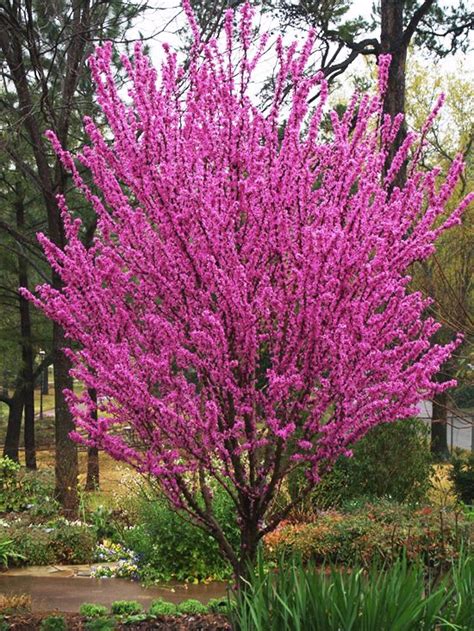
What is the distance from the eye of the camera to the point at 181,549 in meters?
8.27

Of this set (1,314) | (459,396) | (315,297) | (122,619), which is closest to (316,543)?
(122,619)

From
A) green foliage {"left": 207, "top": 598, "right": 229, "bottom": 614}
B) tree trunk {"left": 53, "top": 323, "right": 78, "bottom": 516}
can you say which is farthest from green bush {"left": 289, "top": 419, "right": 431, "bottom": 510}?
green foliage {"left": 207, "top": 598, "right": 229, "bottom": 614}

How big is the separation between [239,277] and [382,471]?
7280 millimetres

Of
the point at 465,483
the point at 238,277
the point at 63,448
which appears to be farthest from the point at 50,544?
the point at 238,277

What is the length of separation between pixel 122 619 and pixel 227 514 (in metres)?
3.03

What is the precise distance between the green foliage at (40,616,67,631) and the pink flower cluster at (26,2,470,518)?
151 centimetres

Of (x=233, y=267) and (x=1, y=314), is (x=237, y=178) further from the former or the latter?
(x=1, y=314)

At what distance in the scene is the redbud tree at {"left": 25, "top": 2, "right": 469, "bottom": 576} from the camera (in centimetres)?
418

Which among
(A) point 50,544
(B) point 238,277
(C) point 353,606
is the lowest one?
(A) point 50,544

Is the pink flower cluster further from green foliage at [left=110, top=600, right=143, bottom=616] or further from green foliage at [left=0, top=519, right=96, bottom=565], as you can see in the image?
green foliage at [left=0, top=519, right=96, bottom=565]

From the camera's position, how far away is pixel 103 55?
4.55 metres

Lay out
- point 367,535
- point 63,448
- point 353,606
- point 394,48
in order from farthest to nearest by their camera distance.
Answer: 1. point 394,48
2. point 63,448
3. point 367,535
4. point 353,606

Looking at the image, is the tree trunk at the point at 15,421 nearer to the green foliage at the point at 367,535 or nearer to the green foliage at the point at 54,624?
the green foliage at the point at 367,535

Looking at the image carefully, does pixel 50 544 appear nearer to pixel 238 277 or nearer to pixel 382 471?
pixel 382 471
